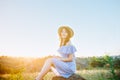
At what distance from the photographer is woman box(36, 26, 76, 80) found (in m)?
4.75

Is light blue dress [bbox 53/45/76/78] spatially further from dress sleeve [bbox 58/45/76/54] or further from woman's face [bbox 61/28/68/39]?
woman's face [bbox 61/28/68/39]

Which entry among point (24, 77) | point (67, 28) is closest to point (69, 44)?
point (67, 28)

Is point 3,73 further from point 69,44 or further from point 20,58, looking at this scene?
point 69,44

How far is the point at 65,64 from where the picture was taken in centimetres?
483

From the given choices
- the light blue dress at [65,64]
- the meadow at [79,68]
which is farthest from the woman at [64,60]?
the meadow at [79,68]

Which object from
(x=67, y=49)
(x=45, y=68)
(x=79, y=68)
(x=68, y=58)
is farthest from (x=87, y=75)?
(x=45, y=68)

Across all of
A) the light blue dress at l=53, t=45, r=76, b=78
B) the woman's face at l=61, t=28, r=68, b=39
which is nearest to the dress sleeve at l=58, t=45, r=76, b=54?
the light blue dress at l=53, t=45, r=76, b=78

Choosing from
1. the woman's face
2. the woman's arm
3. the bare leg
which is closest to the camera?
the bare leg

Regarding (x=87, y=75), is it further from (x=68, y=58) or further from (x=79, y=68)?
(x=68, y=58)

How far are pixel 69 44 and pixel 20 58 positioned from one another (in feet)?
3.52

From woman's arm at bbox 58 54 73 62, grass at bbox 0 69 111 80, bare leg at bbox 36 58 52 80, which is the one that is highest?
woman's arm at bbox 58 54 73 62

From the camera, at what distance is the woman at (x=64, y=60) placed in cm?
475

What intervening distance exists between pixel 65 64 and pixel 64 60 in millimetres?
72

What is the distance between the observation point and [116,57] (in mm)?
5336
